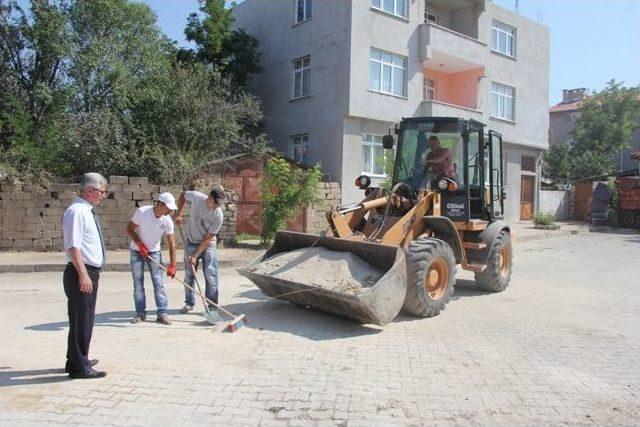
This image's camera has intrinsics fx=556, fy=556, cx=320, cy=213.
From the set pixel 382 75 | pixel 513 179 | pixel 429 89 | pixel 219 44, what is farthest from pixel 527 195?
pixel 219 44

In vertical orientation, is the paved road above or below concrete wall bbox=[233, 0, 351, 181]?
below

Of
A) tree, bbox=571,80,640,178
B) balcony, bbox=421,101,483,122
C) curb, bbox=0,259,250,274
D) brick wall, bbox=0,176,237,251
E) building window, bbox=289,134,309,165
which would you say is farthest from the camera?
tree, bbox=571,80,640,178

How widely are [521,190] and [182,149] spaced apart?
58.9ft

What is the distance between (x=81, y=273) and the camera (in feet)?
14.8

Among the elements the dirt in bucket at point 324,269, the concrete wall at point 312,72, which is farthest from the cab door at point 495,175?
the concrete wall at point 312,72

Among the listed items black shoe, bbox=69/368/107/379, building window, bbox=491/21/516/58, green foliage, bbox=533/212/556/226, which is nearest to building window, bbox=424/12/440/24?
building window, bbox=491/21/516/58

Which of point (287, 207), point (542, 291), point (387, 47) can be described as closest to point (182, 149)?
point (287, 207)

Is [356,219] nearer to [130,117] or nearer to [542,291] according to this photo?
[542,291]

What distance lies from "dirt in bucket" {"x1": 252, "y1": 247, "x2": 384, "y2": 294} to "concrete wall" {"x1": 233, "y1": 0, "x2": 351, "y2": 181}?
40.1ft

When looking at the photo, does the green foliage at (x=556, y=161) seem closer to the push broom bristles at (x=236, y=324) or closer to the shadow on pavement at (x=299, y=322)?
the shadow on pavement at (x=299, y=322)

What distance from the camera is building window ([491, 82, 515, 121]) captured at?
24953mm

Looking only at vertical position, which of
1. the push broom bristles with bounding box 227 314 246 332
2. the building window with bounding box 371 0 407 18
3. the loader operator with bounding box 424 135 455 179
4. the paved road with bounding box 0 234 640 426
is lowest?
the paved road with bounding box 0 234 640 426

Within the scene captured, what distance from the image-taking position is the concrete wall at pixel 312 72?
63.2 ft

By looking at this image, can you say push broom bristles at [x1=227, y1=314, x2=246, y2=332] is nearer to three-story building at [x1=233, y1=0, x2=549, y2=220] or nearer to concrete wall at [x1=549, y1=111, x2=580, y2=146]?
three-story building at [x1=233, y1=0, x2=549, y2=220]
